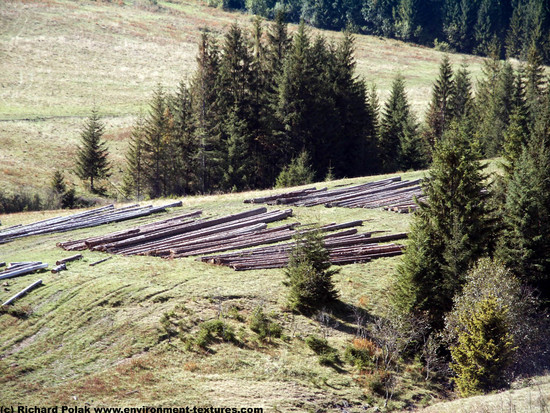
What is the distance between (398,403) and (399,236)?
1527cm

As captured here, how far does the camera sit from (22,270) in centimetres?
2923

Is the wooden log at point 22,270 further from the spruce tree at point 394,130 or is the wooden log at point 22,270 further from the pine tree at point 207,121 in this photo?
the spruce tree at point 394,130

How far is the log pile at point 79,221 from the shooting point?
124ft

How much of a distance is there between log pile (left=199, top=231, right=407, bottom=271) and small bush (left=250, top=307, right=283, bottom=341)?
552 centimetres

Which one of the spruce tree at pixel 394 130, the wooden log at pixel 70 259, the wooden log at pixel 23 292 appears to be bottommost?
the wooden log at pixel 23 292

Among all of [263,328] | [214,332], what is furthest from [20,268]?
[263,328]

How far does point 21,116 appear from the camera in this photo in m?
78.5

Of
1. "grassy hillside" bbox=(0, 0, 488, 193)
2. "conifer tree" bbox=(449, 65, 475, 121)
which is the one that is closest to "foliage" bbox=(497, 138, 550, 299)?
"grassy hillside" bbox=(0, 0, 488, 193)

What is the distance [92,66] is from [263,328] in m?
93.2

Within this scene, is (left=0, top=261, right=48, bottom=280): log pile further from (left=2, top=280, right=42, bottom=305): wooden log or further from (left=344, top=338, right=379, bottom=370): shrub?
(left=344, top=338, right=379, bottom=370): shrub

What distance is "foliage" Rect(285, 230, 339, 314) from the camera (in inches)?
1093

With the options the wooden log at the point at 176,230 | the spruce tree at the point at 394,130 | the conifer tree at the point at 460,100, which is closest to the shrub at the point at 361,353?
the wooden log at the point at 176,230

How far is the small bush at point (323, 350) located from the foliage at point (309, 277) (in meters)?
2.63

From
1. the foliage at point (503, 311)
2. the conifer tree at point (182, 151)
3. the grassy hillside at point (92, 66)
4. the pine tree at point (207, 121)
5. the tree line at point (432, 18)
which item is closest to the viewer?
the foliage at point (503, 311)
